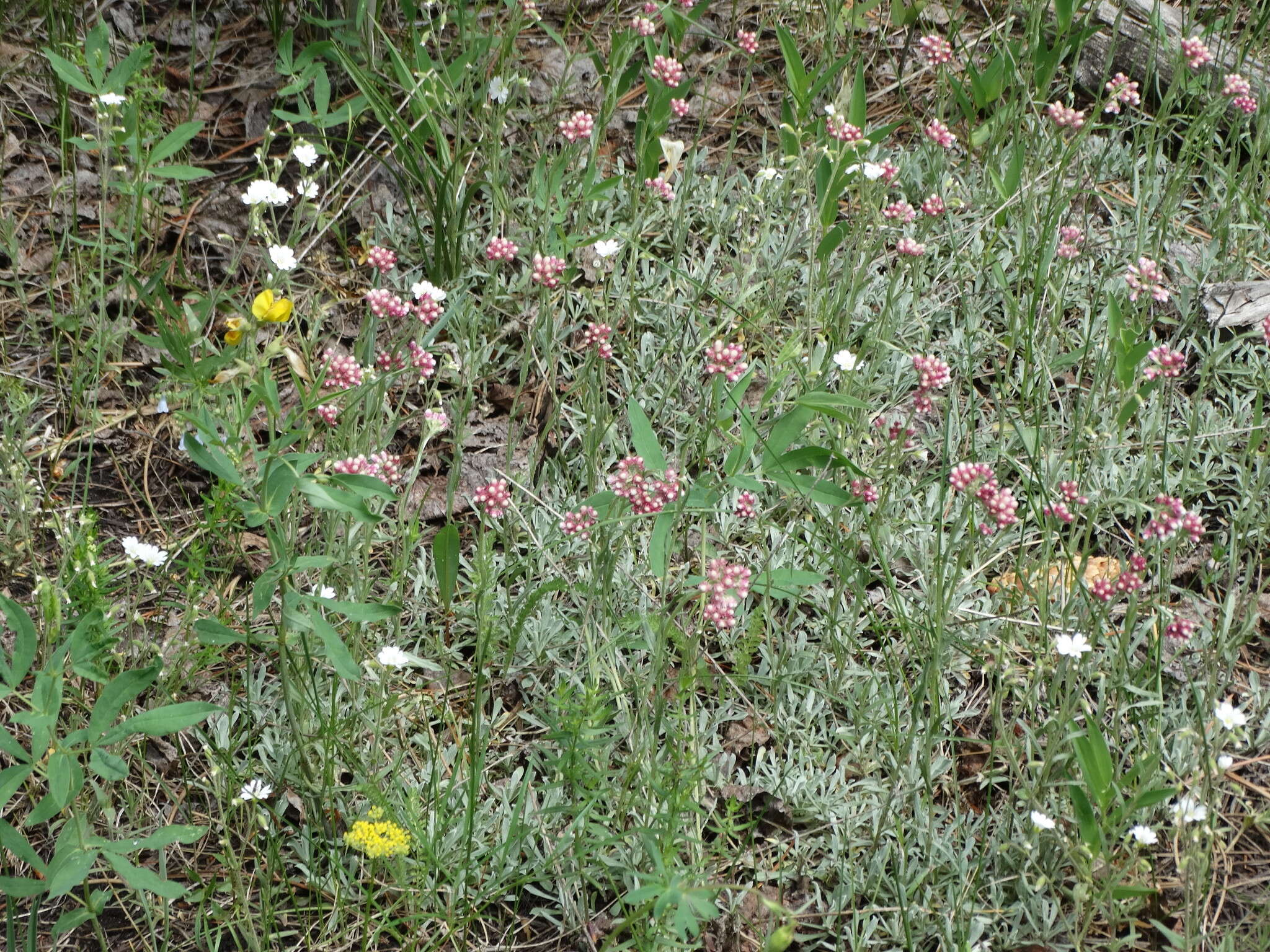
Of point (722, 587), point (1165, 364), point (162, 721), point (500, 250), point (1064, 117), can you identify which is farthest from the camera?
point (1064, 117)

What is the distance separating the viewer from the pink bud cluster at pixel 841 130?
2965 millimetres

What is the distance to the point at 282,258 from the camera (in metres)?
2.42

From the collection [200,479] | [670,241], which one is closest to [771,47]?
[670,241]

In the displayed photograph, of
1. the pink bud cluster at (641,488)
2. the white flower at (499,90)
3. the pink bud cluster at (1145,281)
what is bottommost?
the pink bud cluster at (641,488)

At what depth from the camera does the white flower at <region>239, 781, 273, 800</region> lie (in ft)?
6.78

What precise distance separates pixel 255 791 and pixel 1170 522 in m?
1.81

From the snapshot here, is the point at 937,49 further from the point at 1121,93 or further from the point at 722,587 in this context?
the point at 722,587

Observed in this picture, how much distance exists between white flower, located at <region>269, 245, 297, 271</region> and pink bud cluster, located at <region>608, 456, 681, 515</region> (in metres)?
0.83

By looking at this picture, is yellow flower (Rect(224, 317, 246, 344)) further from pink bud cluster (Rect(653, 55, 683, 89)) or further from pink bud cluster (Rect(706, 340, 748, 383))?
pink bud cluster (Rect(653, 55, 683, 89))

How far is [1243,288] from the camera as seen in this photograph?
10.4ft

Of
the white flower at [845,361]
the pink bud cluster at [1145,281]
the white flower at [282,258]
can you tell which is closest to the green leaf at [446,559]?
the white flower at [282,258]

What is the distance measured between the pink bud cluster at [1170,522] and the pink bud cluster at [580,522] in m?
1.08

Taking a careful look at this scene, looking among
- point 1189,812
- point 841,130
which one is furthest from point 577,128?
point 1189,812

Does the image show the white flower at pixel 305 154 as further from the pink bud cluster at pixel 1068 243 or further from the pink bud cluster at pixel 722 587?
the pink bud cluster at pixel 1068 243
